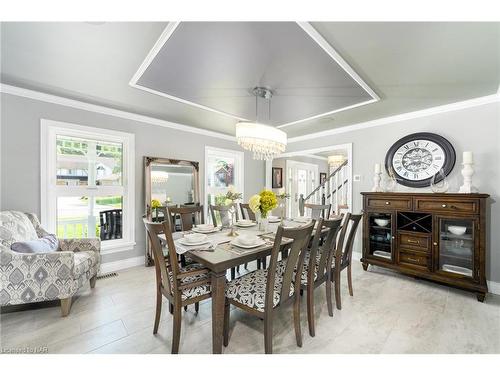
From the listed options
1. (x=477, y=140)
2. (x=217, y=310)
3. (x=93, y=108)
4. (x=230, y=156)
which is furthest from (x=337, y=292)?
(x=93, y=108)

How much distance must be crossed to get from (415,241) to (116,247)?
416 cm

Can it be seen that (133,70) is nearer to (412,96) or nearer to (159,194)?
(159,194)

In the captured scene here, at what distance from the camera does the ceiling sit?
4.81 feet

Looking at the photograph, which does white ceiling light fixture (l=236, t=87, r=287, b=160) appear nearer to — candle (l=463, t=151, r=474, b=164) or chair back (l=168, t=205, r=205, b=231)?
chair back (l=168, t=205, r=205, b=231)

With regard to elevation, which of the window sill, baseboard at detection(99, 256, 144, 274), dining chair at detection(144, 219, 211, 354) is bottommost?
baseboard at detection(99, 256, 144, 274)

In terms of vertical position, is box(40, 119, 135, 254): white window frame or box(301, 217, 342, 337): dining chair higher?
box(40, 119, 135, 254): white window frame

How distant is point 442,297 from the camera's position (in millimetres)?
2414

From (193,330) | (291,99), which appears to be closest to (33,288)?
(193,330)

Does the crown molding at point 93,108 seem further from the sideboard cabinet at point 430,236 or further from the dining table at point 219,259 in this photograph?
the sideboard cabinet at point 430,236

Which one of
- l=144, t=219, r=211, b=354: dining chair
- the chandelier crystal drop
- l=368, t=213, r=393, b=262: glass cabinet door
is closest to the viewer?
l=144, t=219, r=211, b=354: dining chair

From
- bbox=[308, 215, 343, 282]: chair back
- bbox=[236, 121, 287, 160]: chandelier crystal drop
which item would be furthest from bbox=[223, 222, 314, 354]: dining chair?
bbox=[236, 121, 287, 160]: chandelier crystal drop

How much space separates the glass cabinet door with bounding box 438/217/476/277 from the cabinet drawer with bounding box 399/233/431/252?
0.12m

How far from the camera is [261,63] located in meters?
1.84

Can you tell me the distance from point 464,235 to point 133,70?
13.2 feet
